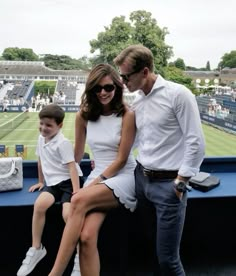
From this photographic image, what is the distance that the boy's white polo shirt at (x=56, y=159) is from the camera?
1570 mm

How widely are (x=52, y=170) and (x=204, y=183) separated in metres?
0.66

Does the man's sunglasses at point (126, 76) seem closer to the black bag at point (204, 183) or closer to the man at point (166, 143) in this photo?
the man at point (166, 143)

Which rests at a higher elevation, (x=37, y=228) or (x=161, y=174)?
(x=161, y=174)

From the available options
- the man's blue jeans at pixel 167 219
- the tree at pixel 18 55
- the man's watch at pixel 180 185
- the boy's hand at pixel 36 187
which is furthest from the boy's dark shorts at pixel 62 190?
the tree at pixel 18 55

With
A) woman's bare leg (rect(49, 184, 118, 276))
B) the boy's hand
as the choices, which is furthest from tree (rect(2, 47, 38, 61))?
woman's bare leg (rect(49, 184, 118, 276))

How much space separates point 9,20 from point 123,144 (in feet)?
12.2

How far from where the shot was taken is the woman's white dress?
143cm

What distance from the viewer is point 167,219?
49.9 inches

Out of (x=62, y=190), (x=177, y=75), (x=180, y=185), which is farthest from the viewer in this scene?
(x=177, y=75)

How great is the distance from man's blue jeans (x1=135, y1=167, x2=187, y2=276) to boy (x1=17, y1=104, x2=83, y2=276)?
0.36 m

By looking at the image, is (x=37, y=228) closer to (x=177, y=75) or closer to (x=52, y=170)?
(x=52, y=170)

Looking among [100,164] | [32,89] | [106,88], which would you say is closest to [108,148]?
[100,164]

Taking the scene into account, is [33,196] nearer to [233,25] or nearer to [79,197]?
[79,197]

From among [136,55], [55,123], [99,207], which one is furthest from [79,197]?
[136,55]
